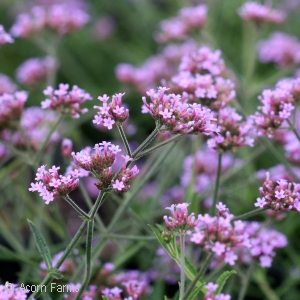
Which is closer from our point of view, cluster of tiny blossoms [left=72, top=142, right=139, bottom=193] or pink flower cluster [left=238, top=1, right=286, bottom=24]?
cluster of tiny blossoms [left=72, top=142, right=139, bottom=193]

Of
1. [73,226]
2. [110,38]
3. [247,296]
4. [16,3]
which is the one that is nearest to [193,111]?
[247,296]

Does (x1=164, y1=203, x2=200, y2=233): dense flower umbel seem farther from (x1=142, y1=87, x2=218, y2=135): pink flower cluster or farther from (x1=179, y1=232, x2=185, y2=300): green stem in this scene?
(x1=142, y1=87, x2=218, y2=135): pink flower cluster

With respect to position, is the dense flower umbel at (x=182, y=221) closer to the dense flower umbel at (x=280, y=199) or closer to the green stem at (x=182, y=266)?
the green stem at (x=182, y=266)

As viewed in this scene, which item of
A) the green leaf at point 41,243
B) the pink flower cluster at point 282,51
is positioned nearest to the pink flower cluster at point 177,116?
the green leaf at point 41,243

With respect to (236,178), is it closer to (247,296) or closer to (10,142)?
(247,296)

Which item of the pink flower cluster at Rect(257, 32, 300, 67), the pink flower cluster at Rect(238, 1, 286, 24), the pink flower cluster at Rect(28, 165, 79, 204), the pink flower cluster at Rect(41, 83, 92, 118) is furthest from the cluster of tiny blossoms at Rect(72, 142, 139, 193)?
the pink flower cluster at Rect(257, 32, 300, 67)

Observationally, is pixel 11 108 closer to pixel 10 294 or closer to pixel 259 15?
pixel 10 294
